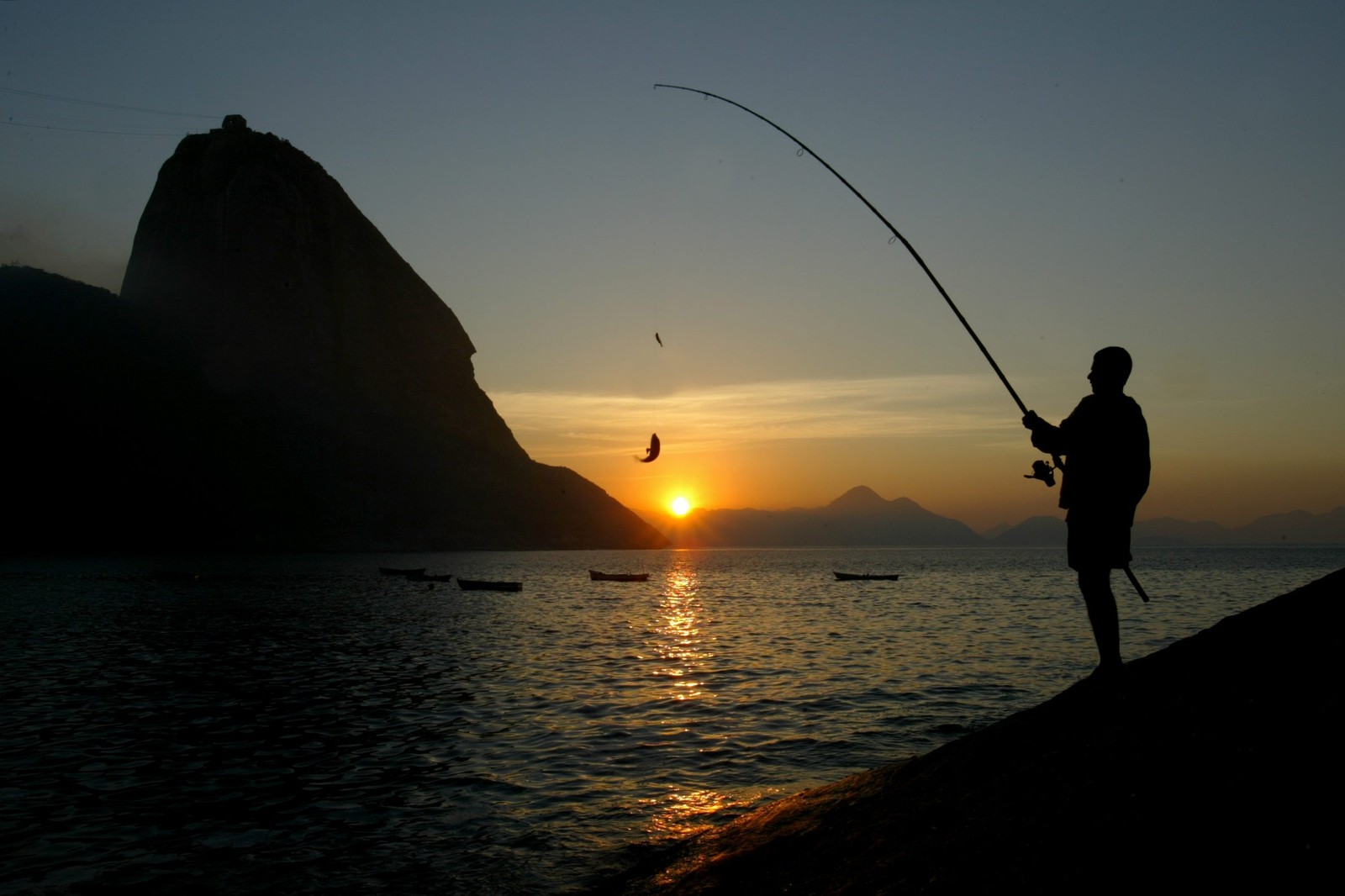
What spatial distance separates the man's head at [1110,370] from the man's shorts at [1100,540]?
100 centimetres

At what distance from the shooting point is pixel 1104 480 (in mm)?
7082

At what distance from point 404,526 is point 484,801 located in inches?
6576

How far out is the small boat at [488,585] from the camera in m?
70.1

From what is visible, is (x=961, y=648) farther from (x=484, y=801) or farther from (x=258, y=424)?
(x=258, y=424)

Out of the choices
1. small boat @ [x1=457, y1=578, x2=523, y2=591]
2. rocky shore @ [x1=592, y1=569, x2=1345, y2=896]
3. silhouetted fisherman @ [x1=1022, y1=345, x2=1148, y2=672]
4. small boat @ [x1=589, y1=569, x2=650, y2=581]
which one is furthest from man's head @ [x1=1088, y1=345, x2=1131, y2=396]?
small boat @ [x1=589, y1=569, x2=650, y2=581]

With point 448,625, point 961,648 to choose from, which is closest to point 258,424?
point 448,625

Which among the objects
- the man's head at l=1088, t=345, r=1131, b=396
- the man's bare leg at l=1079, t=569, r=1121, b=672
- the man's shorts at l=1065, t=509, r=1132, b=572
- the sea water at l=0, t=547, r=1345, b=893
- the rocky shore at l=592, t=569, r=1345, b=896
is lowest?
the sea water at l=0, t=547, r=1345, b=893

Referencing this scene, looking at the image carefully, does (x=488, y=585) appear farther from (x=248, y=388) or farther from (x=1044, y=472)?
(x=248, y=388)

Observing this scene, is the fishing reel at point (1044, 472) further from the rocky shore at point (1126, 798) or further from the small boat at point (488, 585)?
the small boat at point (488, 585)

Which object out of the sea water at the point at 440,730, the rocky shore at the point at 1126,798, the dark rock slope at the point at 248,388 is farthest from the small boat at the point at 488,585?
the dark rock slope at the point at 248,388

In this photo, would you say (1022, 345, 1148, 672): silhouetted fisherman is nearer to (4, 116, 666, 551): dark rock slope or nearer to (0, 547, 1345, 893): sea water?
(0, 547, 1345, 893): sea water

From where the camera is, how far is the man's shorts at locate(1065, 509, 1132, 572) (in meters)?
7.02

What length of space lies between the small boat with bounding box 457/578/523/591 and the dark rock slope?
3349 inches

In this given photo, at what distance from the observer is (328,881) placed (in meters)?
8.73
